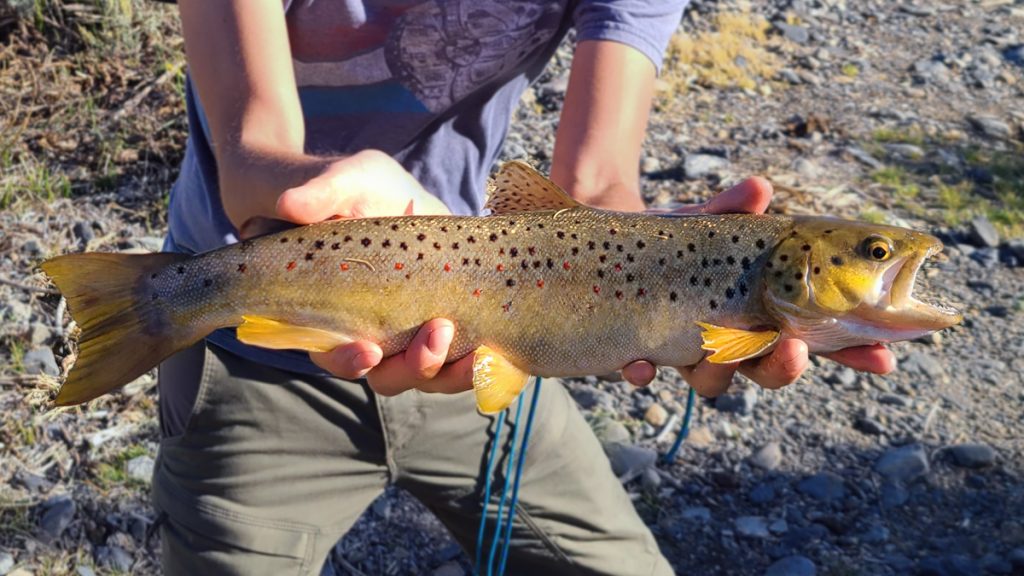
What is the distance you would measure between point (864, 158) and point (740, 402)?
2.96 meters

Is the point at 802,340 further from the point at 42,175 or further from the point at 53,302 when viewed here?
the point at 42,175

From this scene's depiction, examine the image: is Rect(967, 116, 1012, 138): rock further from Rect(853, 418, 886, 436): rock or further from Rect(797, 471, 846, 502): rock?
Rect(797, 471, 846, 502): rock

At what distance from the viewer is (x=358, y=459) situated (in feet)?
11.6

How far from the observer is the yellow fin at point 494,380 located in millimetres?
2762

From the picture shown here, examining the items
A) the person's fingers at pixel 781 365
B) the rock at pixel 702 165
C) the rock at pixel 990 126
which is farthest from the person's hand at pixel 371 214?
the rock at pixel 990 126

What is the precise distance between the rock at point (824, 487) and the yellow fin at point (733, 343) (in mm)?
2361

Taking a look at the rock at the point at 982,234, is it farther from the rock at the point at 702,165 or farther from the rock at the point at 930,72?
the rock at the point at 930,72

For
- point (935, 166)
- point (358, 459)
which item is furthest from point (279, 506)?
point (935, 166)

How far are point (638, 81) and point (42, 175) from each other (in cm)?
384

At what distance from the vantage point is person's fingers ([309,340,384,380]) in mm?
2768

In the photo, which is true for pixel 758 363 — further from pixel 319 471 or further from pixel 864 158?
pixel 864 158

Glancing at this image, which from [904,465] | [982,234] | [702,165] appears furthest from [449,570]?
[982,234]

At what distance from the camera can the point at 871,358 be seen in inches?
A: 114

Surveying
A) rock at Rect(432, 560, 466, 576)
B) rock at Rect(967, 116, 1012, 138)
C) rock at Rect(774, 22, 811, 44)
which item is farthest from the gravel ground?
rock at Rect(774, 22, 811, 44)
